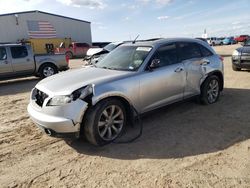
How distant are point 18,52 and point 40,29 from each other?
2407 cm

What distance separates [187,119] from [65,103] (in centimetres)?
264

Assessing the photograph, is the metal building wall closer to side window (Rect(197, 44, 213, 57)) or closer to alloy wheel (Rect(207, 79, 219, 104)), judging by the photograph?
side window (Rect(197, 44, 213, 57))

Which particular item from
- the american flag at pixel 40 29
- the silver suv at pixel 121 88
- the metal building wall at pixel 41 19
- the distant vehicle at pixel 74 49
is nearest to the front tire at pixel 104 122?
the silver suv at pixel 121 88

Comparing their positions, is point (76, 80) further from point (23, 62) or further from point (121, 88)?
point (23, 62)

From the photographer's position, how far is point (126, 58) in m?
5.11

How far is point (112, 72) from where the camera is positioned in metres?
4.64

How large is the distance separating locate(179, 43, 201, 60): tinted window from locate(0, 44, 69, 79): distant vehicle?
26.6 feet

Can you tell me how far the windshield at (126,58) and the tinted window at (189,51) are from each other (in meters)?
0.95

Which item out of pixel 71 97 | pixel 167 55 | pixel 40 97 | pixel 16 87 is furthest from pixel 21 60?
pixel 71 97

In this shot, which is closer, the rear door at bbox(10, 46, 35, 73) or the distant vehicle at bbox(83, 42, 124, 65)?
the rear door at bbox(10, 46, 35, 73)

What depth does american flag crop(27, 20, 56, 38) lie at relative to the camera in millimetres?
32688

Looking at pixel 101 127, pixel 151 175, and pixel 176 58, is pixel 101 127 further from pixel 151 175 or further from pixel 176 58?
pixel 176 58

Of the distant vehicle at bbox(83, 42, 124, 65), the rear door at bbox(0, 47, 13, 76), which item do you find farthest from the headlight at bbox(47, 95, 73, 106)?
the rear door at bbox(0, 47, 13, 76)

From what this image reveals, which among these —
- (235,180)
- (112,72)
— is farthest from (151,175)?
(112,72)
